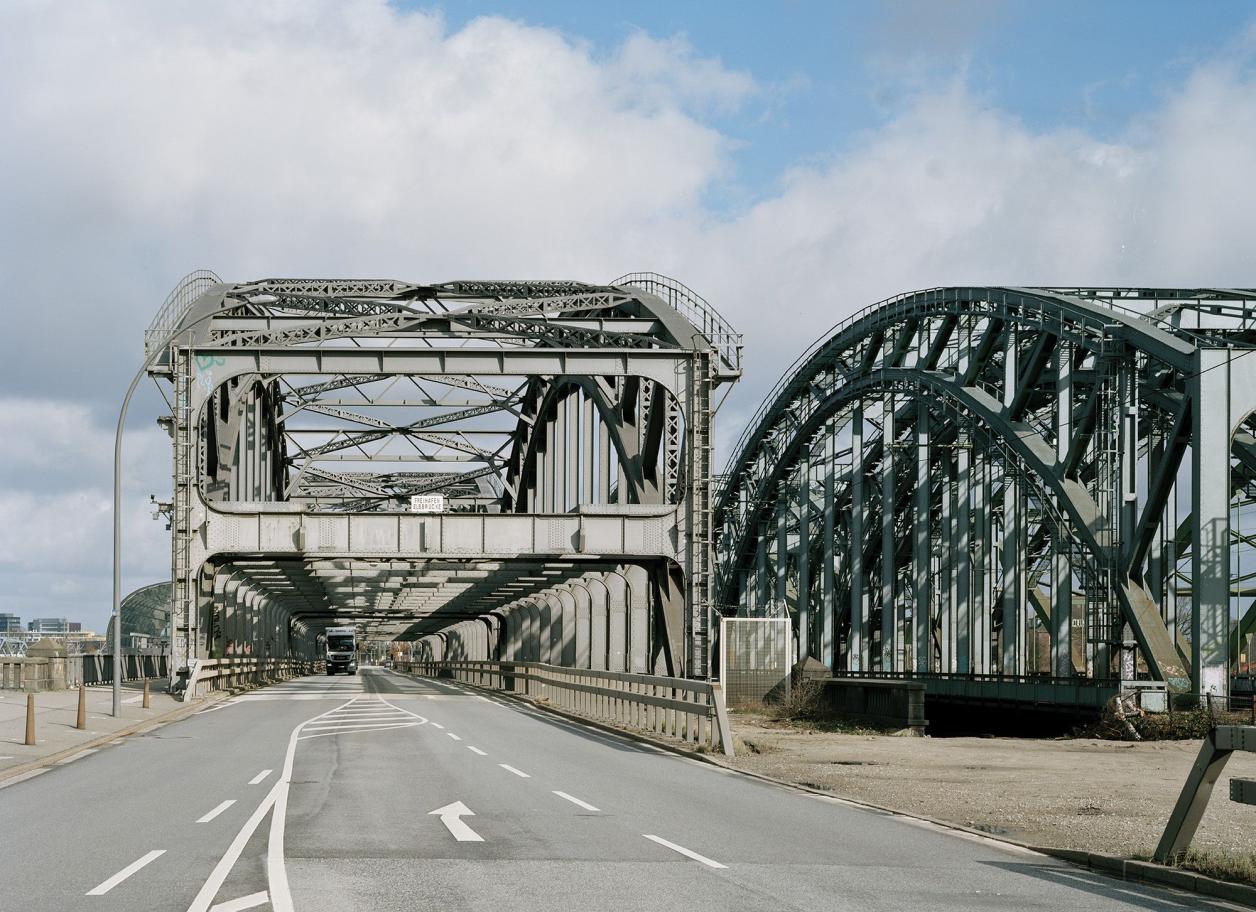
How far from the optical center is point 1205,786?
36.1 ft

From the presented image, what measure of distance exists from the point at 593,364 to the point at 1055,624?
15064mm

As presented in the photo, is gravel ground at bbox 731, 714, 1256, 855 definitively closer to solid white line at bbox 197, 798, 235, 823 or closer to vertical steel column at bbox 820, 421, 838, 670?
solid white line at bbox 197, 798, 235, 823

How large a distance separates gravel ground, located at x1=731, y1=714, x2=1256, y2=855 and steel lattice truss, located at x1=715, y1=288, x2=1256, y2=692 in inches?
304

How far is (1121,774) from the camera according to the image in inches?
838

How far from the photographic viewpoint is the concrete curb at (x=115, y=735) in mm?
19719

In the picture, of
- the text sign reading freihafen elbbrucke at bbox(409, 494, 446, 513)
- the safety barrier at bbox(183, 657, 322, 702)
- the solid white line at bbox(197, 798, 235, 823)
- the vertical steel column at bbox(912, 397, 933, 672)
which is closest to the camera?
the solid white line at bbox(197, 798, 235, 823)

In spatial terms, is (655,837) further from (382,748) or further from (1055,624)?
(1055,624)

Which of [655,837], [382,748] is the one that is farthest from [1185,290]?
[655,837]

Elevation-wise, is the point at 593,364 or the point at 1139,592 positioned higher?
the point at 593,364

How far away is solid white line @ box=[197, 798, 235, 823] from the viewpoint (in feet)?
45.9

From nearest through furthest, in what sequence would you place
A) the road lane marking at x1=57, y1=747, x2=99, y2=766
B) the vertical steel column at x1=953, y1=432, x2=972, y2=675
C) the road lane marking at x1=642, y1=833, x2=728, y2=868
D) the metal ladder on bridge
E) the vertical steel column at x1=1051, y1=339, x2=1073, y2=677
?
1. the road lane marking at x1=642, y1=833, x2=728, y2=868
2. the road lane marking at x1=57, y1=747, x2=99, y2=766
3. the vertical steel column at x1=1051, y1=339, x2=1073, y2=677
4. the metal ladder on bridge
5. the vertical steel column at x1=953, y1=432, x2=972, y2=675

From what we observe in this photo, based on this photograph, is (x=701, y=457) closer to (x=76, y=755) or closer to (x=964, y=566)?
(x=964, y=566)

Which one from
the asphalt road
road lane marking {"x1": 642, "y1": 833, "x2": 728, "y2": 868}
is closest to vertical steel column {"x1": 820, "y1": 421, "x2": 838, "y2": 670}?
the asphalt road

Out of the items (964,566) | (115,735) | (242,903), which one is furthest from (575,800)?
(964,566)
